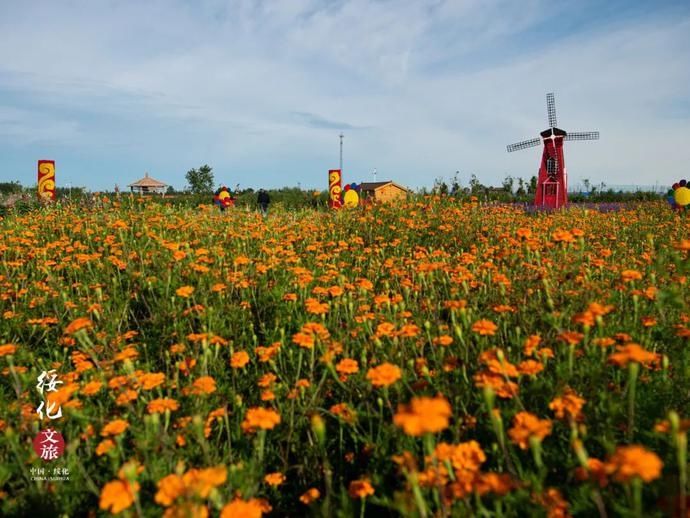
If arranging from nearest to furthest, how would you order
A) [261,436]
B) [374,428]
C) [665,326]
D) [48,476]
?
[261,436]
[48,476]
[374,428]
[665,326]

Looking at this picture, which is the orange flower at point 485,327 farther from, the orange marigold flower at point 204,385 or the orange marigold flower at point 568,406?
the orange marigold flower at point 204,385

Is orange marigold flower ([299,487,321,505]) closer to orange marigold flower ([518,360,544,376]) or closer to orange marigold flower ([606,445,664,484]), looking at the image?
orange marigold flower ([518,360,544,376])

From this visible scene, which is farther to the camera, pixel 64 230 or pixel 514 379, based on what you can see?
pixel 64 230

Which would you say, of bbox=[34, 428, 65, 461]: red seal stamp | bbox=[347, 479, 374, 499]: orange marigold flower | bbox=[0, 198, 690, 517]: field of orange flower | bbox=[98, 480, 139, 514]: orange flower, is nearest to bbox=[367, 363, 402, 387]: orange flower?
bbox=[0, 198, 690, 517]: field of orange flower

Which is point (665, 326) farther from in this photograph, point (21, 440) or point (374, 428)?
point (21, 440)

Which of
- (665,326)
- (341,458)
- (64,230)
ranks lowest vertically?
(341,458)

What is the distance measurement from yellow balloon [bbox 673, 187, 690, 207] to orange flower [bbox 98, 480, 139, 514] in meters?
13.6

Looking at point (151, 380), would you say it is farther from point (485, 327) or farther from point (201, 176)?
point (201, 176)

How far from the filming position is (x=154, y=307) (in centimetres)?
346

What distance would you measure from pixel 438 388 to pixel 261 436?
3.02 feet

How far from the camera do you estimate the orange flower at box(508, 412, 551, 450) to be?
4.63 feet

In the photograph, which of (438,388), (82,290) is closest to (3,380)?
(82,290)

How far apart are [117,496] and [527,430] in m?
1.31

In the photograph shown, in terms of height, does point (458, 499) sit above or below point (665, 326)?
below
